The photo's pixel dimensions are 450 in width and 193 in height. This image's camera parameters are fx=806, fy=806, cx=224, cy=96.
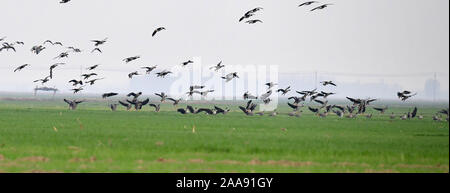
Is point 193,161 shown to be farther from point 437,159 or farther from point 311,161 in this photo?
point 437,159

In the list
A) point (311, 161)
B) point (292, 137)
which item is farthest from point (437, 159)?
point (292, 137)

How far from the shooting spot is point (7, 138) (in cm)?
3928
